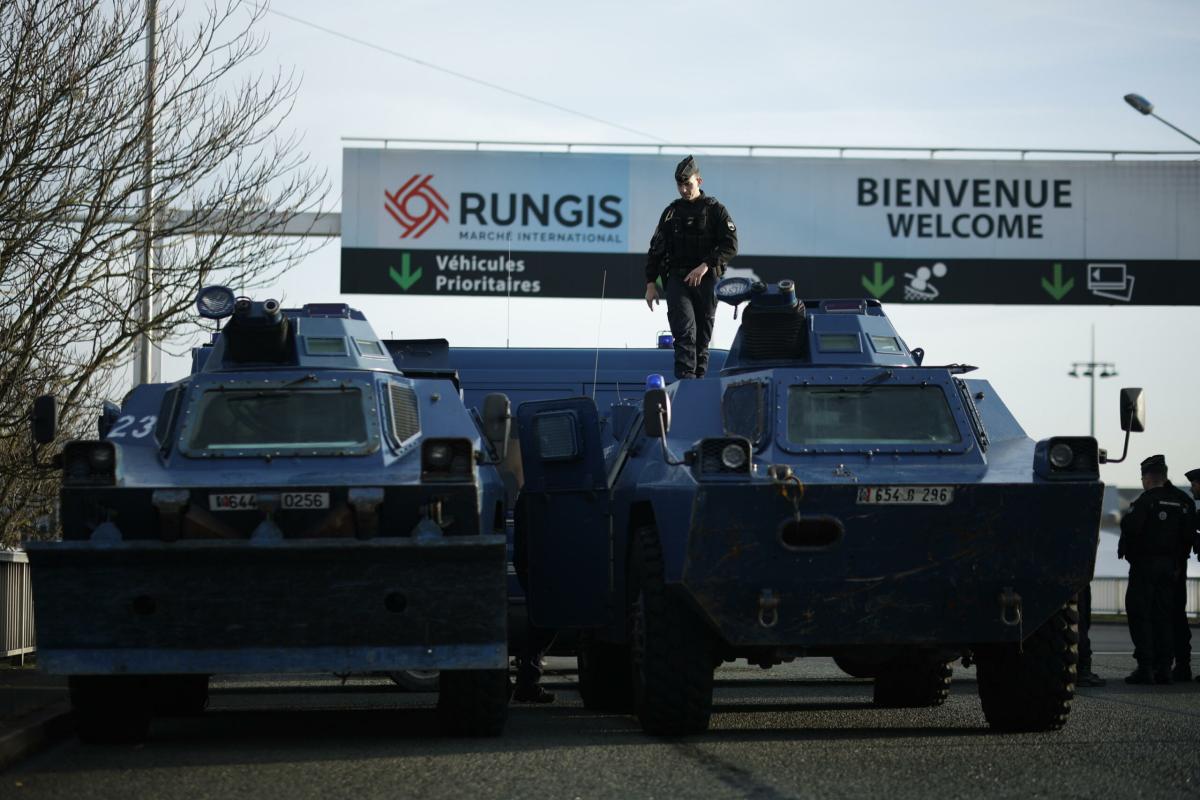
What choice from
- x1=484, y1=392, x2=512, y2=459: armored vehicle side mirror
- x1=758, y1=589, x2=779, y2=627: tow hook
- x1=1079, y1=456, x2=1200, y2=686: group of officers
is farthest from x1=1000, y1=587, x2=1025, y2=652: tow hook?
x1=1079, y1=456, x2=1200, y2=686: group of officers

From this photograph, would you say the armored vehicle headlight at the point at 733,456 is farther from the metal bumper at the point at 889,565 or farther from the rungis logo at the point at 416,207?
the rungis logo at the point at 416,207

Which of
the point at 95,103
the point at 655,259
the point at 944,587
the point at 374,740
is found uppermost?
the point at 95,103

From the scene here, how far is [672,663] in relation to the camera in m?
11.4

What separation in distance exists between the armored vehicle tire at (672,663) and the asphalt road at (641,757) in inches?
6.2

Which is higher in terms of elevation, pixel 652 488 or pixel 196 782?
pixel 652 488

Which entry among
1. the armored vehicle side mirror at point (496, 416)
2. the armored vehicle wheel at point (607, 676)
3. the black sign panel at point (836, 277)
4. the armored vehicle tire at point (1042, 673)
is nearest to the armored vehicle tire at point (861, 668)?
the armored vehicle wheel at point (607, 676)

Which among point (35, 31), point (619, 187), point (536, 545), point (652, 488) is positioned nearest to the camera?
point (652, 488)

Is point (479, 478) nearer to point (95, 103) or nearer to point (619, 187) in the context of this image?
point (95, 103)

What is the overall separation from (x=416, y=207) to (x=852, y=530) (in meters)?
19.3

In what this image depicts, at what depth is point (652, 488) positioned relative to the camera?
38.7 ft

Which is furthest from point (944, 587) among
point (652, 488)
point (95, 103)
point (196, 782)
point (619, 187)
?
point (619, 187)

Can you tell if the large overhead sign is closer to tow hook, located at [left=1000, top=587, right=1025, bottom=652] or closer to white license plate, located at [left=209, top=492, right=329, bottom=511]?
white license plate, located at [left=209, top=492, right=329, bottom=511]

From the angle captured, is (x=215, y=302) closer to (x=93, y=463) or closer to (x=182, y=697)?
(x=93, y=463)

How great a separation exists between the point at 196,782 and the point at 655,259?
6563mm
